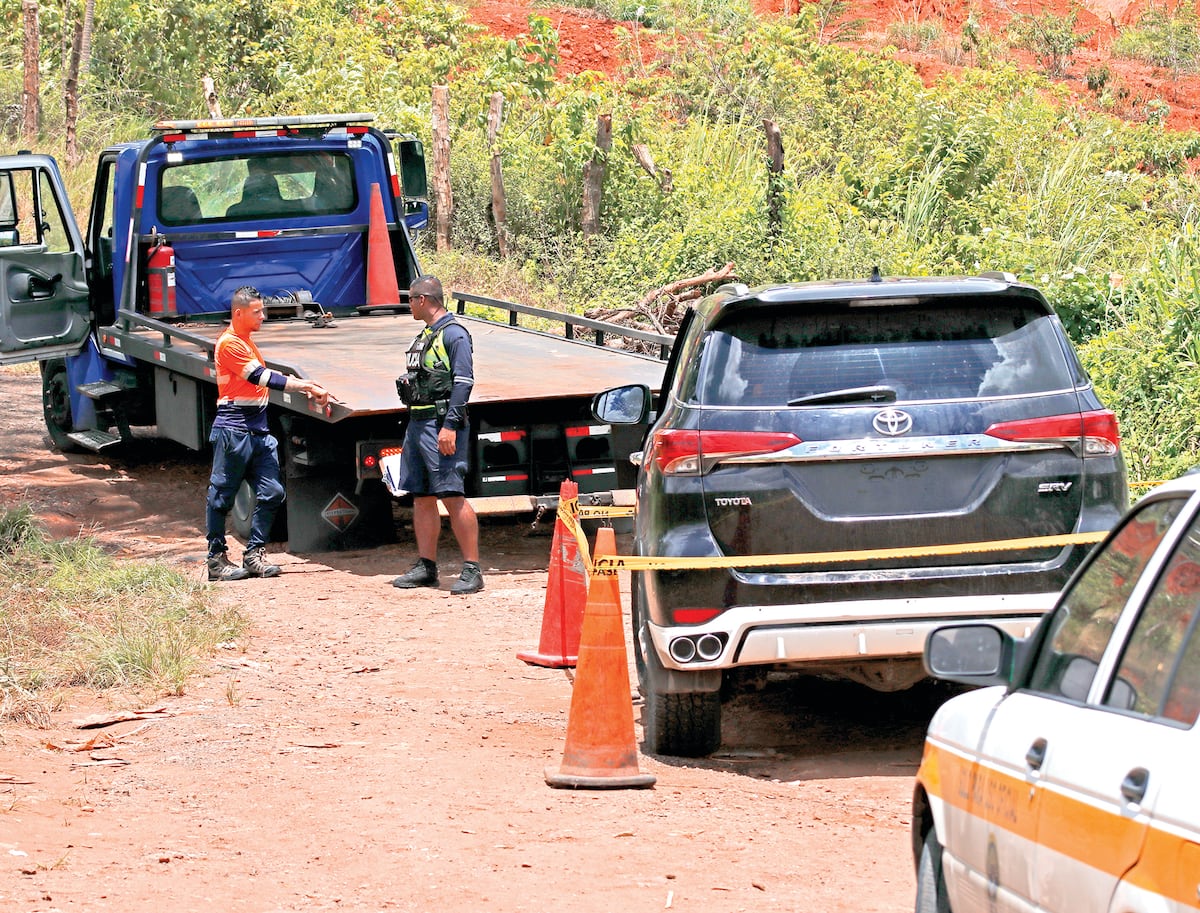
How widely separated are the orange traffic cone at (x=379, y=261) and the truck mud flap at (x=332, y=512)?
3.44 m

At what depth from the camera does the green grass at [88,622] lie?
7695mm

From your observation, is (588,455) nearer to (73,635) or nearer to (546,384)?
(546,384)

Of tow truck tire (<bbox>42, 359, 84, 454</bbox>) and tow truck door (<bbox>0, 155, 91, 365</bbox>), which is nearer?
tow truck door (<bbox>0, 155, 91, 365</bbox>)

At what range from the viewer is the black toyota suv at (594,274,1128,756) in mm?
5965

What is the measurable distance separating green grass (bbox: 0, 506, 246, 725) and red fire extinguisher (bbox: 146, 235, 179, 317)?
2998 millimetres

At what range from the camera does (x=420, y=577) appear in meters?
10.2

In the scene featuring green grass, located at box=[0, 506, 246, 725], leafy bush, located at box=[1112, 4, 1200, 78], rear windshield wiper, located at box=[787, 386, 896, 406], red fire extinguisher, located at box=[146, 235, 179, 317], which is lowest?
green grass, located at box=[0, 506, 246, 725]

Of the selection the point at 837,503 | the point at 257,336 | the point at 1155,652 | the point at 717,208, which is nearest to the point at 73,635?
the point at 837,503

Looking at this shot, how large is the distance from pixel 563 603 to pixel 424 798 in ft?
7.53

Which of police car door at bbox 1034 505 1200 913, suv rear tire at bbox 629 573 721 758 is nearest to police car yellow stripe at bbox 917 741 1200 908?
police car door at bbox 1034 505 1200 913

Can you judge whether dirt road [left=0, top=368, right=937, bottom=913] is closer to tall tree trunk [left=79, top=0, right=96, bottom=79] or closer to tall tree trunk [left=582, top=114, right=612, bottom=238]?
tall tree trunk [left=582, top=114, right=612, bottom=238]

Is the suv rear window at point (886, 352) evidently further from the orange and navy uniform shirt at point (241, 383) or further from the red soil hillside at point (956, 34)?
the red soil hillside at point (956, 34)

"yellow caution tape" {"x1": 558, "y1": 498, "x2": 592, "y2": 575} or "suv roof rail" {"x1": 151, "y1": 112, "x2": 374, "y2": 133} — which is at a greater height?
"suv roof rail" {"x1": 151, "y1": 112, "x2": 374, "y2": 133}

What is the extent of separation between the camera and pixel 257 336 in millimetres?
12617
